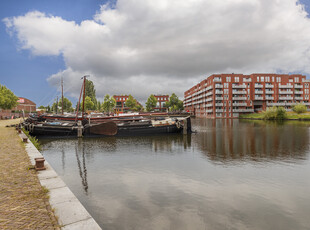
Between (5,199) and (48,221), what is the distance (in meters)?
2.09

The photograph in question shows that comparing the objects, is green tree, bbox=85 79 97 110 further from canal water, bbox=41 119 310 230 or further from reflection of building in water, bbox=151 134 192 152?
canal water, bbox=41 119 310 230

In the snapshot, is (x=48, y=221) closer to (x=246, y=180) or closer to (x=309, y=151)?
(x=246, y=180)

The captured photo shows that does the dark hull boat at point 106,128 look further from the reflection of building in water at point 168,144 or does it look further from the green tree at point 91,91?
the green tree at point 91,91

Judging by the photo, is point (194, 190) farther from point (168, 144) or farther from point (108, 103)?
point (108, 103)

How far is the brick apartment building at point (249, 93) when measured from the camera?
80.0m

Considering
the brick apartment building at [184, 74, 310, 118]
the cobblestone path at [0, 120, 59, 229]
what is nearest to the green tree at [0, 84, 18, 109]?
the cobblestone path at [0, 120, 59, 229]

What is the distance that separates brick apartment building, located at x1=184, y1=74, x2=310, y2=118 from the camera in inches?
3150

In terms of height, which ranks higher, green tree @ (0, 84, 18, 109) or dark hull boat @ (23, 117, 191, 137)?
green tree @ (0, 84, 18, 109)

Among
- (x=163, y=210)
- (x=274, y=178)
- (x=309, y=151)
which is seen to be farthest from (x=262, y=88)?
(x=163, y=210)

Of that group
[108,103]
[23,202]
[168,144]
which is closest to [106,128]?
[168,144]

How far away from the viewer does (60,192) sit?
5.74 m

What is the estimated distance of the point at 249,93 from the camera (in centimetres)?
8125

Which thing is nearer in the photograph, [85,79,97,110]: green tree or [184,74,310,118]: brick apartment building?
[184,74,310,118]: brick apartment building

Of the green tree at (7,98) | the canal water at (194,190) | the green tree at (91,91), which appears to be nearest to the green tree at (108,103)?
the green tree at (91,91)
